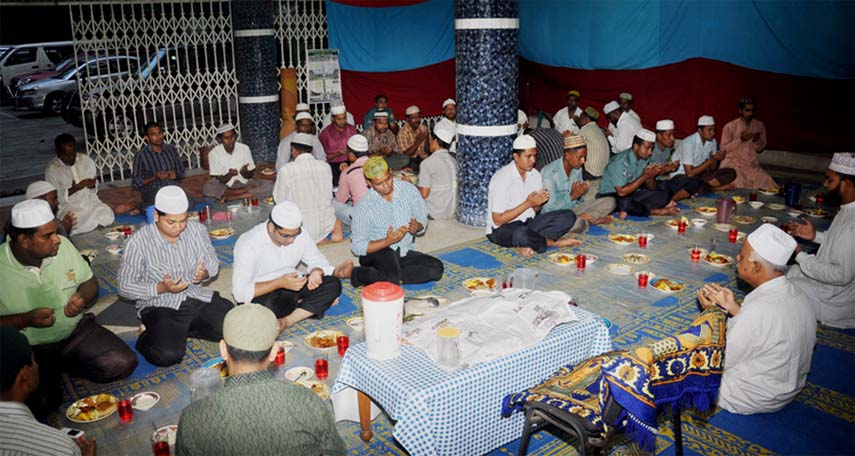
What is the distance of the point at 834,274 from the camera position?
464cm

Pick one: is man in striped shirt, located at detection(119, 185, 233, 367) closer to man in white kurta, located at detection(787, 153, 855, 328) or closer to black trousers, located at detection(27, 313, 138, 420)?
black trousers, located at detection(27, 313, 138, 420)

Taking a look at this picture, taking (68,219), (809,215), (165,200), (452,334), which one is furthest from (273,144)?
(452,334)

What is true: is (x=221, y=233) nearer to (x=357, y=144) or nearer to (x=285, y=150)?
A: (x=357, y=144)

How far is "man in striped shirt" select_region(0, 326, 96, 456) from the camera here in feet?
7.18

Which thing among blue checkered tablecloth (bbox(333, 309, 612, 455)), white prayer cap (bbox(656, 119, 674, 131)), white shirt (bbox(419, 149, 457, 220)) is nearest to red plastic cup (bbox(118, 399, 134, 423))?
blue checkered tablecloth (bbox(333, 309, 612, 455))

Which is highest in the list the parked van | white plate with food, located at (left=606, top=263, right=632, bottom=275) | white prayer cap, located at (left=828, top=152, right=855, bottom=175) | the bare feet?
the parked van

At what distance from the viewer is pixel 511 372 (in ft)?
10.6

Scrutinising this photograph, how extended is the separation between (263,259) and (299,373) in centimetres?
95

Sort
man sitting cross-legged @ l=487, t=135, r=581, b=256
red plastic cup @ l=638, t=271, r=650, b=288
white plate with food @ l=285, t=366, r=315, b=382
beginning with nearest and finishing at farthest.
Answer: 1. white plate with food @ l=285, t=366, r=315, b=382
2. red plastic cup @ l=638, t=271, r=650, b=288
3. man sitting cross-legged @ l=487, t=135, r=581, b=256

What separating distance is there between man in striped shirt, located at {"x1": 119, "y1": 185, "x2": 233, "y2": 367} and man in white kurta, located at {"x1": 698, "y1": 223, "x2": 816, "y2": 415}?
3187mm

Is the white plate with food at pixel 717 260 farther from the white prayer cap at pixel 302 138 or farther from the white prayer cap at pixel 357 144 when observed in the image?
the white prayer cap at pixel 302 138

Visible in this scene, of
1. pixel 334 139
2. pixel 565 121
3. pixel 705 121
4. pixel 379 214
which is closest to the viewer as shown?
pixel 379 214

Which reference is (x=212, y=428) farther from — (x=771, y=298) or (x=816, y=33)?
(x=816, y=33)

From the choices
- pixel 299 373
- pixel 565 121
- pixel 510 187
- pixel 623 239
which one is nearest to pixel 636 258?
pixel 623 239
